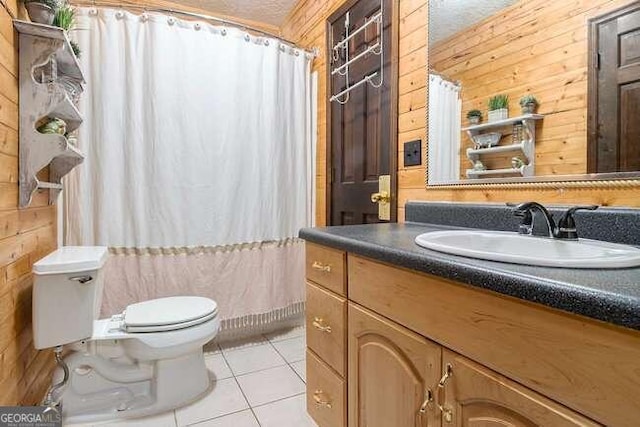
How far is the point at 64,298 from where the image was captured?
133cm

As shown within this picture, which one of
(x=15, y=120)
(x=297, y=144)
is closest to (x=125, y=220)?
(x=15, y=120)

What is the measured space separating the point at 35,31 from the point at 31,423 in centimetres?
148

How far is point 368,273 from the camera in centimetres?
101

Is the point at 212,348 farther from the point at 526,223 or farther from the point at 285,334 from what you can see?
the point at 526,223

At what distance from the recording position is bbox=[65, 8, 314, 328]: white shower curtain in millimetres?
1812

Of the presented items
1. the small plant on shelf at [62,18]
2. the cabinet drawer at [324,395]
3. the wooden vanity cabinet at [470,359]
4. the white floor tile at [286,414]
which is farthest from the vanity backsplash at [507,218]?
the small plant on shelf at [62,18]

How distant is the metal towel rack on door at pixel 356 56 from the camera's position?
1755 mm

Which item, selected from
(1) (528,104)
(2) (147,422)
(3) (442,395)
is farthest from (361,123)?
(2) (147,422)

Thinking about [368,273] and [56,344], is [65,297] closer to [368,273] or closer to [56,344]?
[56,344]

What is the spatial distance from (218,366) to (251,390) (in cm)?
33

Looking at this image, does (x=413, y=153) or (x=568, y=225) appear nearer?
(x=568, y=225)

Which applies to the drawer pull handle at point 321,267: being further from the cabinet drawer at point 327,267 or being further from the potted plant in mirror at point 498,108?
the potted plant in mirror at point 498,108

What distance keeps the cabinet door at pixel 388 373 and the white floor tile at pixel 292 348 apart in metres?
0.99

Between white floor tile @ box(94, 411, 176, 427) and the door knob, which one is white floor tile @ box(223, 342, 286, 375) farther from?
the door knob
